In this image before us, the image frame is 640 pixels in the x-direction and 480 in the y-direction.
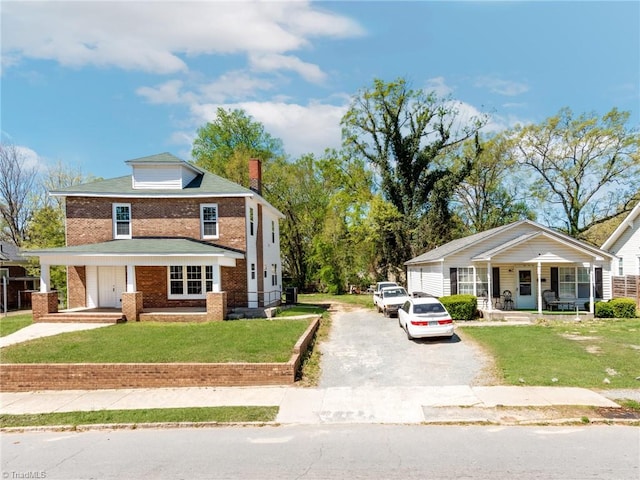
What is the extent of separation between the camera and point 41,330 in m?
17.9

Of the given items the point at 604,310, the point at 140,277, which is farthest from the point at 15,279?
the point at 604,310

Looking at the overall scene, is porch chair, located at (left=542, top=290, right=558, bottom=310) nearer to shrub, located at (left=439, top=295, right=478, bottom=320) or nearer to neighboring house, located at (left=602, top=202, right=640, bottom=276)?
shrub, located at (left=439, top=295, right=478, bottom=320)

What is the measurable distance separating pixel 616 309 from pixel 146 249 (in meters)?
23.4

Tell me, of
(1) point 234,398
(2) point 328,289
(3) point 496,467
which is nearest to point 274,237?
(2) point 328,289

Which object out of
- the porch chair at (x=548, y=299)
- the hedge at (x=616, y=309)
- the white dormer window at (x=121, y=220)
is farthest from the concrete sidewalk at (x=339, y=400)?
the porch chair at (x=548, y=299)

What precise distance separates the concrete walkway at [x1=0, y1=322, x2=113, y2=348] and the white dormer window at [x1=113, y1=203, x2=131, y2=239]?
563 cm

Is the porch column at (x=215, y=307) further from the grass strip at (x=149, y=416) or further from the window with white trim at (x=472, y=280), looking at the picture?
the window with white trim at (x=472, y=280)

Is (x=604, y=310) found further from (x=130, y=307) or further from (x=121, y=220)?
(x=121, y=220)

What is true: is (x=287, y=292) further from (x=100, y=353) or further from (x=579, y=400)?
(x=579, y=400)

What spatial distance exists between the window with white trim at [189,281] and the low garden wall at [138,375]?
36.8 feet

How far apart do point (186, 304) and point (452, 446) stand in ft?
58.8

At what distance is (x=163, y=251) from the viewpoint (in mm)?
19812

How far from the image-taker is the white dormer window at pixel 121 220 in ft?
75.0

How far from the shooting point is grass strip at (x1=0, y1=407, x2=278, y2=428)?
8.79 metres
